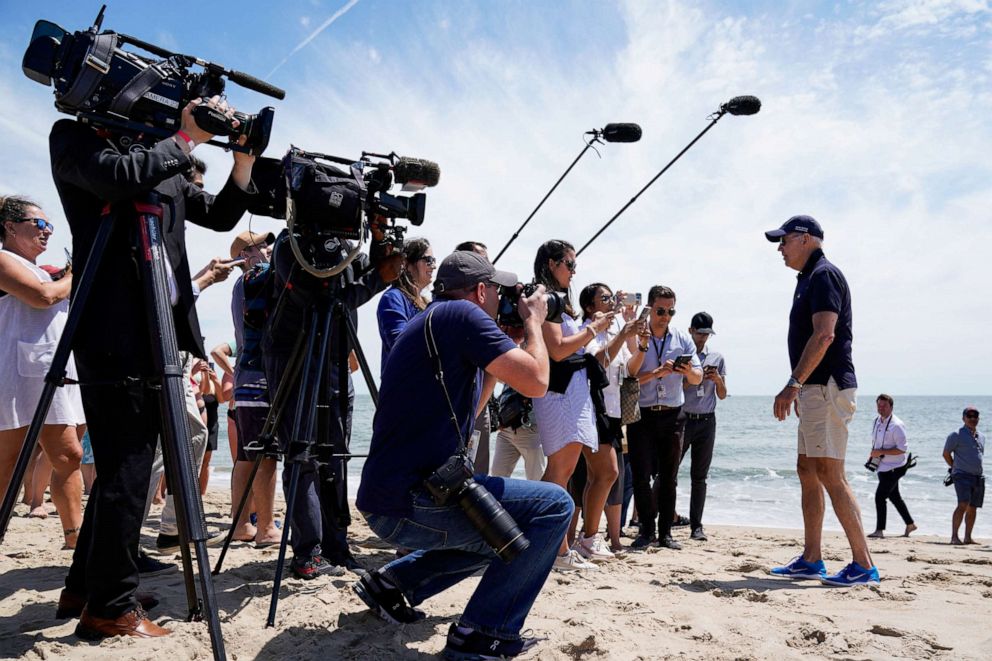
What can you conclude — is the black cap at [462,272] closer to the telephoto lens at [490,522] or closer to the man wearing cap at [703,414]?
the telephoto lens at [490,522]

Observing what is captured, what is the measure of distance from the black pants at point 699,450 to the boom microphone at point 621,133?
2577mm

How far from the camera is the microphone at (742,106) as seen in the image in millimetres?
5477

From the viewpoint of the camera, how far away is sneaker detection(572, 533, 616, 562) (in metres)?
4.32

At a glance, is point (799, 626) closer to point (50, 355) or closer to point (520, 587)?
point (520, 587)

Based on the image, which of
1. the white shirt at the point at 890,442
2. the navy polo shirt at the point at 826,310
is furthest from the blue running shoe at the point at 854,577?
the white shirt at the point at 890,442

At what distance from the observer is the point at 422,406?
2.41m

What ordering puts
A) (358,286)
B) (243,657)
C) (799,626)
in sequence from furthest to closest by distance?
(358,286), (799,626), (243,657)

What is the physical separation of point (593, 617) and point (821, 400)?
2.04 metres

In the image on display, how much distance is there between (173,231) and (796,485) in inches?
580

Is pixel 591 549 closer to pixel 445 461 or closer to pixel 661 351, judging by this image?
pixel 661 351

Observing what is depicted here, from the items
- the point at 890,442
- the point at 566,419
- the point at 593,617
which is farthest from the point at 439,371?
the point at 890,442

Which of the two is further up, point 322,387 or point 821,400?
point 821,400

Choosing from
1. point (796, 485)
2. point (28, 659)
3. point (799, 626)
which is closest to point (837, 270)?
point (799, 626)

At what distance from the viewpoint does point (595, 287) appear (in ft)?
15.8
